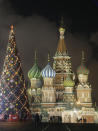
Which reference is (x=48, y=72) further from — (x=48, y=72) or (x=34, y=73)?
(x=34, y=73)

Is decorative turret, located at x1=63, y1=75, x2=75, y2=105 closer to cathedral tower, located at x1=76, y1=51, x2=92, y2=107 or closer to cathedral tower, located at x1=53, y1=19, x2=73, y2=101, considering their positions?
cathedral tower, located at x1=76, y1=51, x2=92, y2=107

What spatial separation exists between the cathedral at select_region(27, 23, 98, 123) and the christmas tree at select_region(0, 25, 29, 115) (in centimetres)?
1697

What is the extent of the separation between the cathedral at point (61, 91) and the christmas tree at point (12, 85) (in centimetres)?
1697

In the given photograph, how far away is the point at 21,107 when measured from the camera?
3925 cm

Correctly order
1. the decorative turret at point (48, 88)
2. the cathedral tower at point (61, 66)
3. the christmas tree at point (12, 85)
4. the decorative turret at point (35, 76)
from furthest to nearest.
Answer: the decorative turret at point (35, 76), the cathedral tower at point (61, 66), the decorative turret at point (48, 88), the christmas tree at point (12, 85)

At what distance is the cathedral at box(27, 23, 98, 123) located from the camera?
58031 mm

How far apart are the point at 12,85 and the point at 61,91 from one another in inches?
1005

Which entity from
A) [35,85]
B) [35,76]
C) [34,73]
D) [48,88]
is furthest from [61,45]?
[48,88]

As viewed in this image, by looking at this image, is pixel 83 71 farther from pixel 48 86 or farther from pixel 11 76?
pixel 11 76

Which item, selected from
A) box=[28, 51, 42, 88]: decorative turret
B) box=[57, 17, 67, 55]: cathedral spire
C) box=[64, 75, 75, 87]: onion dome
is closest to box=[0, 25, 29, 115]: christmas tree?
box=[64, 75, 75, 87]: onion dome

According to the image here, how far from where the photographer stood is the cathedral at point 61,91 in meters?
58.0

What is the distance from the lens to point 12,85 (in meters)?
37.6

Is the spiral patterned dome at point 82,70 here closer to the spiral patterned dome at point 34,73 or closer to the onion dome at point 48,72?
the onion dome at point 48,72

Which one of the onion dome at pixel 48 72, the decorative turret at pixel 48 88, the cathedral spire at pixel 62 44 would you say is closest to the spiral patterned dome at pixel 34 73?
the onion dome at pixel 48 72
